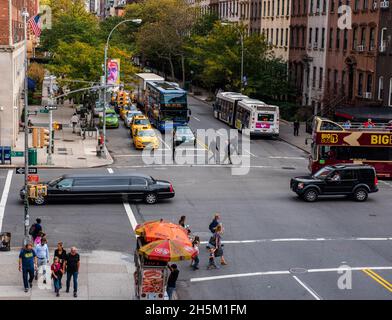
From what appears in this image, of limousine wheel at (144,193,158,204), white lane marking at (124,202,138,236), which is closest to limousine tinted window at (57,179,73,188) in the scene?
white lane marking at (124,202,138,236)

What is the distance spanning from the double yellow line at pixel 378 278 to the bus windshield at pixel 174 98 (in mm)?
39974

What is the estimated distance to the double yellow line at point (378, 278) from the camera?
23.1m

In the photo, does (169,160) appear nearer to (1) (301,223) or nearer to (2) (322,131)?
(2) (322,131)

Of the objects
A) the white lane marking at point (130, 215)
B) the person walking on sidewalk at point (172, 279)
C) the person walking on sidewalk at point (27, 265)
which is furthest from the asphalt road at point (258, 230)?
the person walking on sidewalk at point (27, 265)

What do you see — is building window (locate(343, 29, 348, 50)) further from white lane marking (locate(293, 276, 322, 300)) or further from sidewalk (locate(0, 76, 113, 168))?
white lane marking (locate(293, 276, 322, 300))

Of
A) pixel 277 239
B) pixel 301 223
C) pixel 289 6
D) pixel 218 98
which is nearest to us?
pixel 277 239

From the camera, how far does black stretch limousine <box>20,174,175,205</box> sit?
3428 centimetres

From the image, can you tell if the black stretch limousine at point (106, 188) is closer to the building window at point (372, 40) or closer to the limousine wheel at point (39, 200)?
the limousine wheel at point (39, 200)

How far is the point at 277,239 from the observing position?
1139 inches

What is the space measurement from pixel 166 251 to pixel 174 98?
43.1 m

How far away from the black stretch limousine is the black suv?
658 centimetres

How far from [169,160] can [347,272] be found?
2619cm

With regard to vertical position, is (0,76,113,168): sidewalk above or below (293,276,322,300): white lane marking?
below
